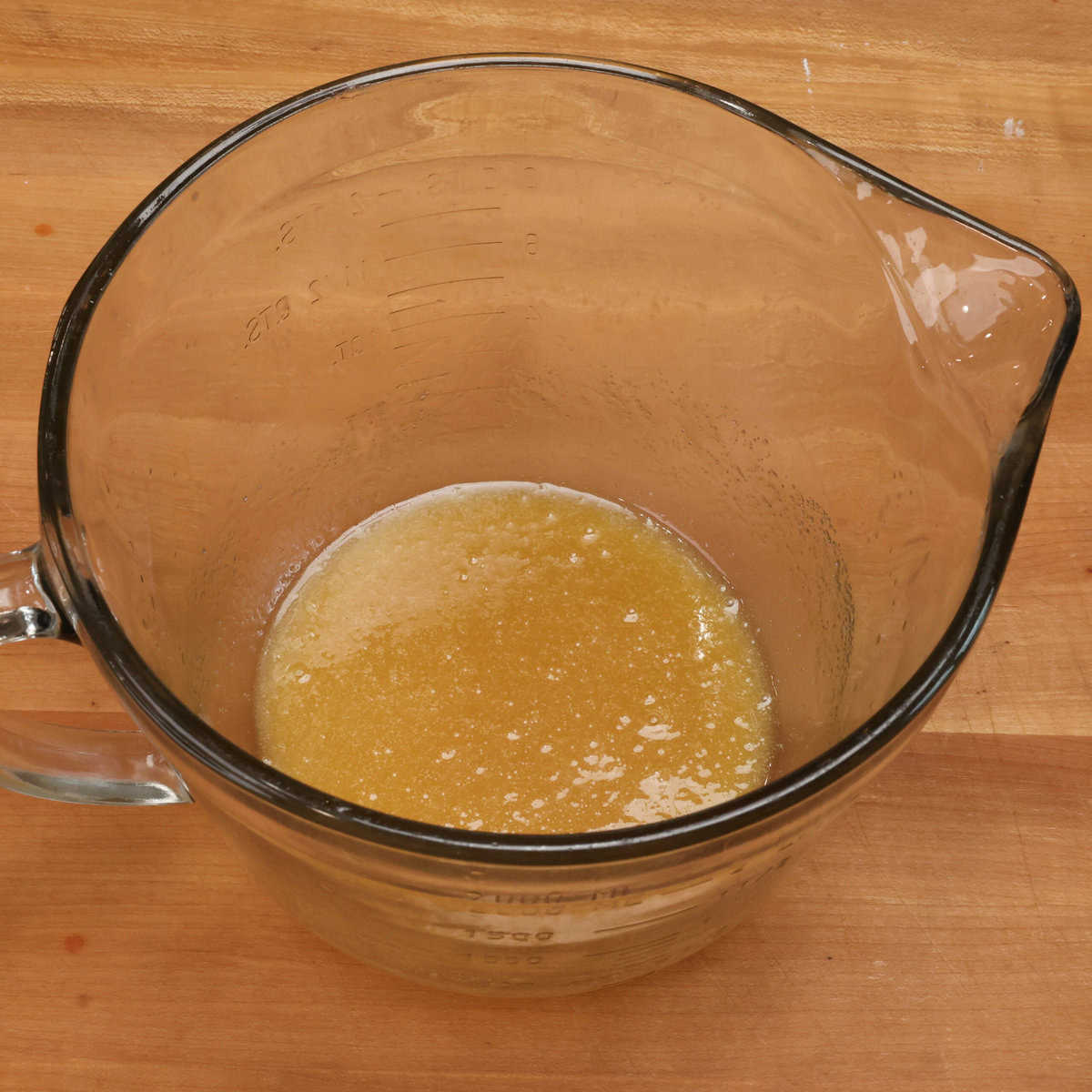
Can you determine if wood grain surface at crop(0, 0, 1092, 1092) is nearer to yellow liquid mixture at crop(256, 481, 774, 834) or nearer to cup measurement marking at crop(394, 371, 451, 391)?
yellow liquid mixture at crop(256, 481, 774, 834)

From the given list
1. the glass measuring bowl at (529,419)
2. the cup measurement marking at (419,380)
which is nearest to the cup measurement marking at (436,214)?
the glass measuring bowl at (529,419)

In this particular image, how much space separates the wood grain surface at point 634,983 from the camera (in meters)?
0.74

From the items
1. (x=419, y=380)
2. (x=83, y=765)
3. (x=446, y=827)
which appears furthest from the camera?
(x=419, y=380)

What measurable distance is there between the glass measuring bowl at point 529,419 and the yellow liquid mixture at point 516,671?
0.08ft

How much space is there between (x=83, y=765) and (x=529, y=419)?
0.43 m

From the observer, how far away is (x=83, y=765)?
69 centimetres

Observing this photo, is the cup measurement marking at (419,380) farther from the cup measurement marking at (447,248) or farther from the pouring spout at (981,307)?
the pouring spout at (981,307)

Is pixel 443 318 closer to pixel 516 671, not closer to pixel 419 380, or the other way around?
pixel 419 380

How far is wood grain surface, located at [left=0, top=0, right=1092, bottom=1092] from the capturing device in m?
0.74

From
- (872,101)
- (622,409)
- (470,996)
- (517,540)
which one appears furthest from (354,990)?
(872,101)

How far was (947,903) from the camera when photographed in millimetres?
796

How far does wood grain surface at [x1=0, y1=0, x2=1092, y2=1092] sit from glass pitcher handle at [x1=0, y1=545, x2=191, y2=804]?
118mm

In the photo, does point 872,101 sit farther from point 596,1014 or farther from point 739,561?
point 596,1014

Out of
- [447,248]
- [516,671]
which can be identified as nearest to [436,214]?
[447,248]
